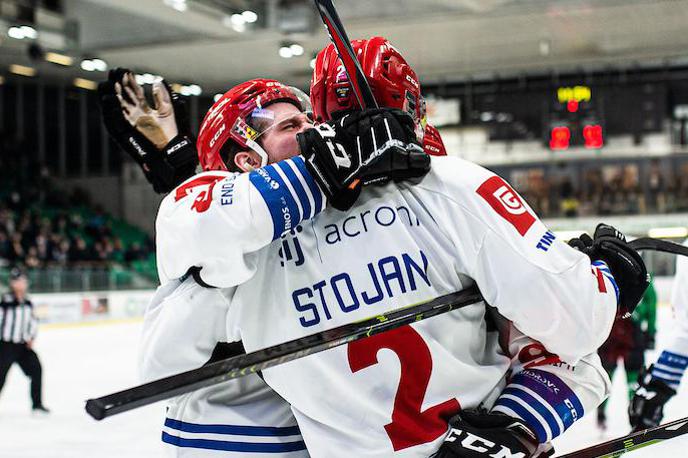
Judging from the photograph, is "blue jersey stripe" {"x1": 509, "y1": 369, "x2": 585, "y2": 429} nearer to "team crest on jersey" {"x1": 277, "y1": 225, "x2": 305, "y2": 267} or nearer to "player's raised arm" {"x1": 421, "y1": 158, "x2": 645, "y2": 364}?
"player's raised arm" {"x1": 421, "y1": 158, "x2": 645, "y2": 364}

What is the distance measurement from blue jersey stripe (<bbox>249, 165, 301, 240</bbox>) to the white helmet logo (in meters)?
0.28

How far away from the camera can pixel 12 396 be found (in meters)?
6.08

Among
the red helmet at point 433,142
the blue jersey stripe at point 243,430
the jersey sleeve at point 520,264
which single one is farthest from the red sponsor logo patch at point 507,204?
the red helmet at point 433,142

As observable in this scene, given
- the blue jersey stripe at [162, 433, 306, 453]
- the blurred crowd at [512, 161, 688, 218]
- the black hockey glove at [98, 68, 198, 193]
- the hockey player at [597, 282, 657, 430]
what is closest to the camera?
the blue jersey stripe at [162, 433, 306, 453]

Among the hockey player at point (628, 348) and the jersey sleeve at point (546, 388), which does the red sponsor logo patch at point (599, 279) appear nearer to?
the jersey sleeve at point (546, 388)

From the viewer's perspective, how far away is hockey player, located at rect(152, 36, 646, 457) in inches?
42.8

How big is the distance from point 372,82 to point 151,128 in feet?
2.06

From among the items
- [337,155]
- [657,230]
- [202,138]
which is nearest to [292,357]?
[337,155]

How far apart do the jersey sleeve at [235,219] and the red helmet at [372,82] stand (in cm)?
20

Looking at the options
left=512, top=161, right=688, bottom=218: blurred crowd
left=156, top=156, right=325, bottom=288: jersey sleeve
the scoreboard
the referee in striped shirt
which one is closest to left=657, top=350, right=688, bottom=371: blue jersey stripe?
left=156, top=156, right=325, bottom=288: jersey sleeve

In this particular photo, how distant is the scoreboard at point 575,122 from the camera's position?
41.3ft

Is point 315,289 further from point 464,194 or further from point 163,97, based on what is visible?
point 163,97

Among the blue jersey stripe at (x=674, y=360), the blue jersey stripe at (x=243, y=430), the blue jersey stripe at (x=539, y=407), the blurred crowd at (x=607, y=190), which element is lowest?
the blue jersey stripe at (x=674, y=360)

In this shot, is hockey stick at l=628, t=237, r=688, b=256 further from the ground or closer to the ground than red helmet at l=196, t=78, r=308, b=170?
closer to the ground
